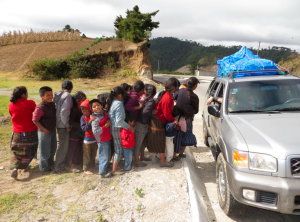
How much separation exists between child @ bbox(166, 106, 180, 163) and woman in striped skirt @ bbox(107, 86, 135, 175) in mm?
722

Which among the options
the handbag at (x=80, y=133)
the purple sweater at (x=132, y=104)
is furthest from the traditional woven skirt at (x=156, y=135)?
the handbag at (x=80, y=133)

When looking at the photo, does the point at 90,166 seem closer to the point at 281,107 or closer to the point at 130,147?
the point at 130,147

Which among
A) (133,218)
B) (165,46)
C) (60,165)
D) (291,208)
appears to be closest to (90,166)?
(60,165)

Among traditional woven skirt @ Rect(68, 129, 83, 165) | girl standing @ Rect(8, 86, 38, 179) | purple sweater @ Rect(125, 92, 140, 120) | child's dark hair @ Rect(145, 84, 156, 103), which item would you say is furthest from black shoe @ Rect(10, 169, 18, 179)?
child's dark hair @ Rect(145, 84, 156, 103)

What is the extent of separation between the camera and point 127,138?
159 inches

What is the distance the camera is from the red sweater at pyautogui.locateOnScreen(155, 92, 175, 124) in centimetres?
407

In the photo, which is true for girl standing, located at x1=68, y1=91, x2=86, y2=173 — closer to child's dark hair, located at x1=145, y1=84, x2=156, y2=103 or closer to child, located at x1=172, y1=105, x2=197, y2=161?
child's dark hair, located at x1=145, y1=84, x2=156, y2=103

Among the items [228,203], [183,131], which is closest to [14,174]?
[183,131]

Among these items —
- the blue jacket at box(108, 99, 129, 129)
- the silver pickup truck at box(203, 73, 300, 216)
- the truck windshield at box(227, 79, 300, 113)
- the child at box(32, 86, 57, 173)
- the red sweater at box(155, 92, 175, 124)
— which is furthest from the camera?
the red sweater at box(155, 92, 175, 124)

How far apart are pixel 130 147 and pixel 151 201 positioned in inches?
44.7

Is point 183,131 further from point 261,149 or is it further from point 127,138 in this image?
point 261,149

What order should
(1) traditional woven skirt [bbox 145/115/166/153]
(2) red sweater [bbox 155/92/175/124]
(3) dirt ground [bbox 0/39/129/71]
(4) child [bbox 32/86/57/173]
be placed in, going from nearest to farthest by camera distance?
(4) child [bbox 32/86/57/173]
(2) red sweater [bbox 155/92/175/124]
(1) traditional woven skirt [bbox 145/115/166/153]
(3) dirt ground [bbox 0/39/129/71]

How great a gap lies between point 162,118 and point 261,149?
2082 mm

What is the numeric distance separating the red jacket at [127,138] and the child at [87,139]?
579 mm
